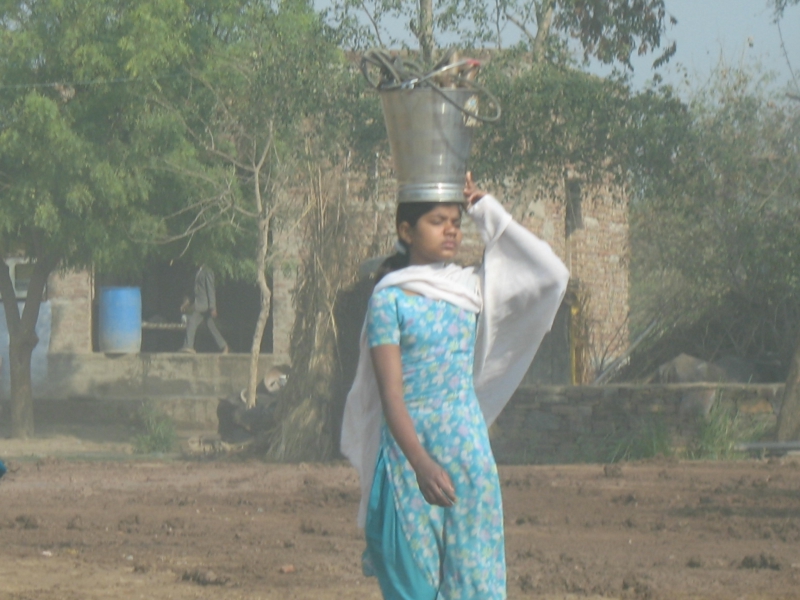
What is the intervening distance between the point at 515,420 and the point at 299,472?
8.54ft

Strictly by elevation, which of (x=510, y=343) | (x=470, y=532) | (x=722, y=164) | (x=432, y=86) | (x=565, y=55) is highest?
(x=565, y=55)

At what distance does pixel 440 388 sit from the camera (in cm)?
333

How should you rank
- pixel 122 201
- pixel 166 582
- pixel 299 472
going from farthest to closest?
pixel 122 201
pixel 299 472
pixel 166 582

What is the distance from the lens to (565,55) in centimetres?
1279

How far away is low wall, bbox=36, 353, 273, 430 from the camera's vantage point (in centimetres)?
1858

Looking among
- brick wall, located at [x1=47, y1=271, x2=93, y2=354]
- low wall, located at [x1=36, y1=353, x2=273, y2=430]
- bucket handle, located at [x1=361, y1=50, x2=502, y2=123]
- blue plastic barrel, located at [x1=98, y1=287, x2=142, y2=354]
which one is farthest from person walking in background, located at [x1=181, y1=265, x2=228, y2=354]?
bucket handle, located at [x1=361, y1=50, x2=502, y2=123]

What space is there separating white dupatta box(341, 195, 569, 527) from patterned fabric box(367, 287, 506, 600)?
121mm

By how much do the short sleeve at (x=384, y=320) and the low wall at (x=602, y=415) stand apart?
30.8 feet

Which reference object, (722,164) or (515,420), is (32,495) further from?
(722,164)

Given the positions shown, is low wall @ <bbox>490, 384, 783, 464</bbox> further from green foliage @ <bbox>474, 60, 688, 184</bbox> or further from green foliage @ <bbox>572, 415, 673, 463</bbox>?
green foliage @ <bbox>474, 60, 688, 184</bbox>

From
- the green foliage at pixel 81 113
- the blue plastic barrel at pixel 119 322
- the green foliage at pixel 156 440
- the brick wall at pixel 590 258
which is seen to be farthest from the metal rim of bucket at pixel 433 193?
the blue plastic barrel at pixel 119 322

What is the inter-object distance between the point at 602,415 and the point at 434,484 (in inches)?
383

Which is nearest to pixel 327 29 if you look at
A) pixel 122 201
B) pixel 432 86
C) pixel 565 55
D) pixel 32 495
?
pixel 565 55

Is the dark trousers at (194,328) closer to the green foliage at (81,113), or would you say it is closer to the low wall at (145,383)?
the low wall at (145,383)
